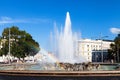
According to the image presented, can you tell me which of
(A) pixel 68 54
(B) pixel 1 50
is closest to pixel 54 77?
(A) pixel 68 54

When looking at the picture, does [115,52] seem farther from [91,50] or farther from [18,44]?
[91,50]

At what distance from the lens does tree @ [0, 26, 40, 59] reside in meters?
97.7

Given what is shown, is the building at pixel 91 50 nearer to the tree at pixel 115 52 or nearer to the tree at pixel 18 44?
the tree at pixel 115 52

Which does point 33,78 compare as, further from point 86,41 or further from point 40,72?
point 86,41

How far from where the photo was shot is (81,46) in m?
149

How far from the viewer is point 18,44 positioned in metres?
101

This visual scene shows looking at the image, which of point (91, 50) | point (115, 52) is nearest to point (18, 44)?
point (115, 52)

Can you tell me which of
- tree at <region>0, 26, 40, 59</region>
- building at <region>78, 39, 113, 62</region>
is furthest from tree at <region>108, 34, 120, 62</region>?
building at <region>78, 39, 113, 62</region>

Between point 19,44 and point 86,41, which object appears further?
Result: point 86,41

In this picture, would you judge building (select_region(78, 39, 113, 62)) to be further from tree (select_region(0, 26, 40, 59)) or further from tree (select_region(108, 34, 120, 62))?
tree (select_region(0, 26, 40, 59))

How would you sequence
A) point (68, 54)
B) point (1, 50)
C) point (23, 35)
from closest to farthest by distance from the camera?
1. point (68, 54)
2. point (1, 50)
3. point (23, 35)

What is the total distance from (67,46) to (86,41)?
110 m

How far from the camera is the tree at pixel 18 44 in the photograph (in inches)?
3846

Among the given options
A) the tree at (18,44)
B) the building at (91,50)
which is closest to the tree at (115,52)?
the tree at (18,44)
